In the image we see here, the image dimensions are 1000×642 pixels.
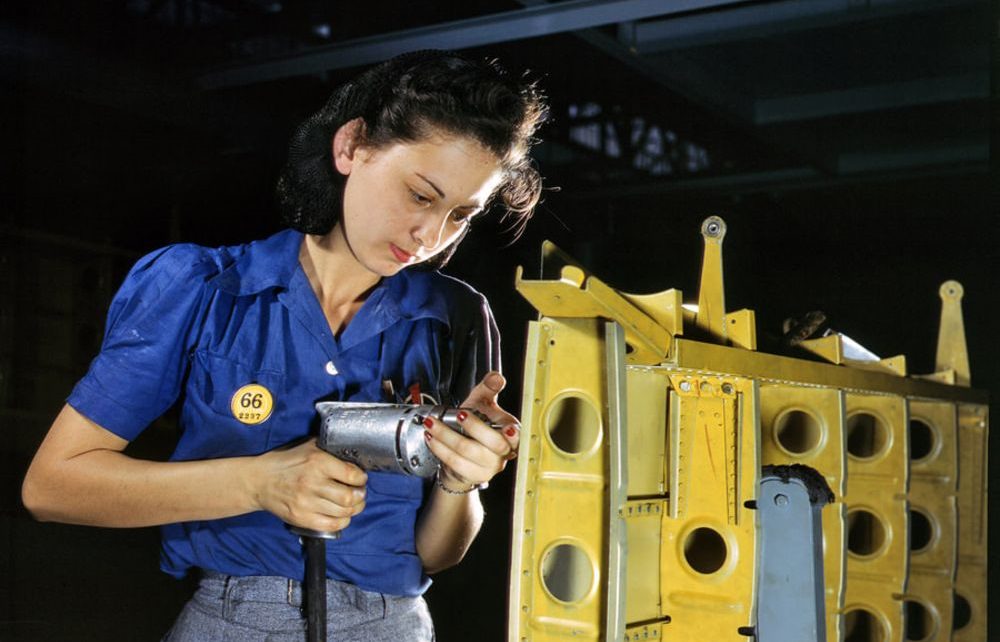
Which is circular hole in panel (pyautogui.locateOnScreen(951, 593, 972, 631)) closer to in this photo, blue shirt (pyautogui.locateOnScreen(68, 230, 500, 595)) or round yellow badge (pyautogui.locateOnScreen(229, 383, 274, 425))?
blue shirt (pyautogui.locateOnScreen(68, 230, 500, 595))

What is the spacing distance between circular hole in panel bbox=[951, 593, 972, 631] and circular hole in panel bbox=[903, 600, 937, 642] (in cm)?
5

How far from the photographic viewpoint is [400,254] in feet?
5.09

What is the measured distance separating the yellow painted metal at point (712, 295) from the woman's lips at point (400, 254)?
22.9 inches

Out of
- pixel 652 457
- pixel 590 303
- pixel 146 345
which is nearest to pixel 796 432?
pixel 652 457

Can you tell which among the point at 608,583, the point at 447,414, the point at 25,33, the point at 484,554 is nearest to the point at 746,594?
the point at 608,583

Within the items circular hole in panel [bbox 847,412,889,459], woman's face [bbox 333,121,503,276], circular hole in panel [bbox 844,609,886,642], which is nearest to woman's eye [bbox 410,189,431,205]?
woman's face [bbox 333,121,503,276]

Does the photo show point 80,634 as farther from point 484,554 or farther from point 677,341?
point 484,554

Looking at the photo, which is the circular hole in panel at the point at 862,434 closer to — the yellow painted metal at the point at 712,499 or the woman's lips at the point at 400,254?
the yellow painted metal at the point at 712,499

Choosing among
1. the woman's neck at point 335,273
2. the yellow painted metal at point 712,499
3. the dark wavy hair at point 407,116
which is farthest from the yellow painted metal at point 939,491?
the woman's neck at point 335,273

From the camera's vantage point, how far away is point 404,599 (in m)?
1.48

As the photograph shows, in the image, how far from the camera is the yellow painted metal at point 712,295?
186cm

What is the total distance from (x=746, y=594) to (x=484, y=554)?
334 centimetres

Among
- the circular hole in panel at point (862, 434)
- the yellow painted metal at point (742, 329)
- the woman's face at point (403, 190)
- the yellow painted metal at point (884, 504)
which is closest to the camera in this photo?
the woman's face at point (403, 190)

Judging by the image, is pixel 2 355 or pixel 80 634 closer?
pixel 2 355
